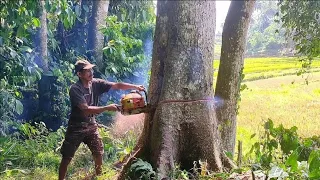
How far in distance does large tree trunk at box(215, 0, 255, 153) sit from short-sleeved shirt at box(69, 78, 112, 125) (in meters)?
1.46

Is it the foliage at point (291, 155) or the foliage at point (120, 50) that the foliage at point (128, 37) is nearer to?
the foliage at point (120, 50)

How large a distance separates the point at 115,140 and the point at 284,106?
4.73m

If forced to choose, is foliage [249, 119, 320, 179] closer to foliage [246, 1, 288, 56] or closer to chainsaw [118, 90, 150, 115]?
chainsaw [118, 90, 150, 115]

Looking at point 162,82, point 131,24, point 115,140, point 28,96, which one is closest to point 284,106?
point 131,24

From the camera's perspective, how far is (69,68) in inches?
305

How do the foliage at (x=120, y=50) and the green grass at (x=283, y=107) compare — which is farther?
the green grass at (x=283, y=107)

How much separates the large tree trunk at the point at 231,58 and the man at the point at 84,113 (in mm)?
1400

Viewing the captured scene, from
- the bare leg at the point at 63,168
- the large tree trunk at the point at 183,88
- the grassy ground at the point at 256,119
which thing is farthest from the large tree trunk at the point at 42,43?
the large tree trunk at the point at 183,88

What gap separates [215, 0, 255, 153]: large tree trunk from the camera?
5.08 m

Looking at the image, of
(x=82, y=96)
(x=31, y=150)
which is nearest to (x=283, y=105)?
(x=31, y=150)

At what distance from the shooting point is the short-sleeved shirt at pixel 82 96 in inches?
166

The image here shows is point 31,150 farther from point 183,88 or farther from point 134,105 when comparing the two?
point 183,88

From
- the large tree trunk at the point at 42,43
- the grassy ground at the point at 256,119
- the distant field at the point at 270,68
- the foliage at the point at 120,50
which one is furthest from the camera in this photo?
the distant field at the point at 270,68

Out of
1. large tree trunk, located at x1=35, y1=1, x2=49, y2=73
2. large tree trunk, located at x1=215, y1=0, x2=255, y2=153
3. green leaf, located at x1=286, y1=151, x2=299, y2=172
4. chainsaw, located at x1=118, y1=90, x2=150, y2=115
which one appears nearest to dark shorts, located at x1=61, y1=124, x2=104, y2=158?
chainsaw, located at x1=118, y1=90, x2=150, y2=115
